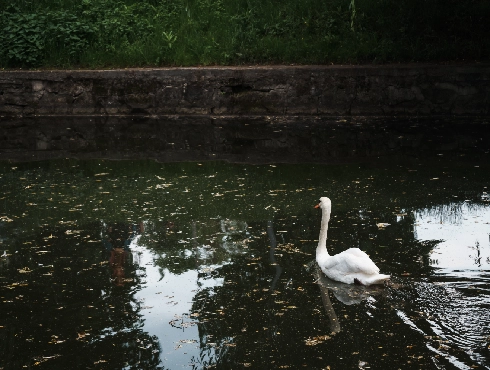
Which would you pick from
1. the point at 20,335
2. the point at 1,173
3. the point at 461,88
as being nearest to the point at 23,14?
the point at 1,173

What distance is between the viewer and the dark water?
585 cm

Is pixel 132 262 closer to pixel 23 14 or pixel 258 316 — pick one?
pixel 258 316

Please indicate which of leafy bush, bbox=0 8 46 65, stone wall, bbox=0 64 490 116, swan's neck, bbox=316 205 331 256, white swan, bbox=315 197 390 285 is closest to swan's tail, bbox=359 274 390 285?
white swan, bbox=315 197 390 285

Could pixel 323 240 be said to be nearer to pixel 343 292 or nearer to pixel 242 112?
pixel 343 292

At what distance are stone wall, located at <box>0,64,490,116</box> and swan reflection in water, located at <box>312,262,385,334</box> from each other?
31.9 ft

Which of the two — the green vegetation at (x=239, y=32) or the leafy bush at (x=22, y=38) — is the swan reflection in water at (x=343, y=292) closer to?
the green vegetation at (x=239, y=32)

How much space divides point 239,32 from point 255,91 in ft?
7.05

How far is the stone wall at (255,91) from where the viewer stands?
16.2 metres

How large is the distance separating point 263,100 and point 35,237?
353 inches

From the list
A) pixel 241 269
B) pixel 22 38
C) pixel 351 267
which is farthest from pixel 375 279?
pixel 22 38

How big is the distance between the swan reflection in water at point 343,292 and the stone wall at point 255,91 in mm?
9735

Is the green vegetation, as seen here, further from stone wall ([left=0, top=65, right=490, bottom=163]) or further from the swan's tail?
the swan's tail

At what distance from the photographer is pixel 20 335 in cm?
630

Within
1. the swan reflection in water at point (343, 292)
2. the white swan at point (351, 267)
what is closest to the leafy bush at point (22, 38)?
the white swan at point (351, 267)
